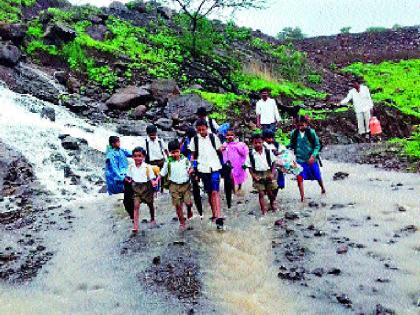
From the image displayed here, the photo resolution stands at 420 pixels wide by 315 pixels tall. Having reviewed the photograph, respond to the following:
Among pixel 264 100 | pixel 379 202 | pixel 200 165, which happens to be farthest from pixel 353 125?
pixel 200 165

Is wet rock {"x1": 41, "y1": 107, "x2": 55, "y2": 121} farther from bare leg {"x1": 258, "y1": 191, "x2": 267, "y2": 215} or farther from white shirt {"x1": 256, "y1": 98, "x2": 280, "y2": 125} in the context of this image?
bare leg {"x1": 258, "y1": 191, "x2": 267, "y2": 215}

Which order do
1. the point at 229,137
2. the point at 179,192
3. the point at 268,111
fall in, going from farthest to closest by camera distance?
the point at 268,111 → the point at 229,137 → the point at 179,192

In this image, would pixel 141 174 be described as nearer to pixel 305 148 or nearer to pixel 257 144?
pixel 257 144

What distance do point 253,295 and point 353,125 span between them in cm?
1138

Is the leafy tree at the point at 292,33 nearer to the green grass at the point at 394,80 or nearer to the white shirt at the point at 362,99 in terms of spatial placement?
the green grass at the point at 394,80

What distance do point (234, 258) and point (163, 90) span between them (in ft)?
38.5

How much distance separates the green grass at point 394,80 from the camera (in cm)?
2091

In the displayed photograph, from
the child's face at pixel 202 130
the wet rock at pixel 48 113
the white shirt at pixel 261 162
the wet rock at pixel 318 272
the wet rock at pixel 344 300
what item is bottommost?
the wet rock at pixel 344 300

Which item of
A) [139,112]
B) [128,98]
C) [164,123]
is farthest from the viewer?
[128,98]

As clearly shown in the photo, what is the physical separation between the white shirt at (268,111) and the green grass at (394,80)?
10157 millimetres

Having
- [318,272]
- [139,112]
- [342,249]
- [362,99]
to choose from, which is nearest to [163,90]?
[139,112]

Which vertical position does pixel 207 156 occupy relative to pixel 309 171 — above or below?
above

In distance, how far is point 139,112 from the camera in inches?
623

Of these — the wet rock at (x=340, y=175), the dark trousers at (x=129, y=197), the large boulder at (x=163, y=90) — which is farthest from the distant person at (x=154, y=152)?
the large boulder at (x=163, y=90)
